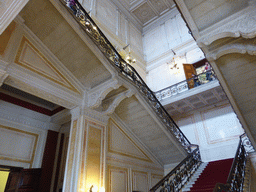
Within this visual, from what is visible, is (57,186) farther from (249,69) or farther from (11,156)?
(249,69)

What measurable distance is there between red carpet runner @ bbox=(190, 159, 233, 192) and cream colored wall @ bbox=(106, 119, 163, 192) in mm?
1839

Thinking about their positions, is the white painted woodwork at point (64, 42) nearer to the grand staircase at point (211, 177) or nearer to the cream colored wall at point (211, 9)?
the cream colored wall at point (211, 9)

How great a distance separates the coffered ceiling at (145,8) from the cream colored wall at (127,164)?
8.82m

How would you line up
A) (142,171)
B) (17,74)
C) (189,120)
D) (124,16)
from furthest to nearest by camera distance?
(124,16), (189,120), (142,171), (17,74)

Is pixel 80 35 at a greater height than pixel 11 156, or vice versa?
pixel 80 35

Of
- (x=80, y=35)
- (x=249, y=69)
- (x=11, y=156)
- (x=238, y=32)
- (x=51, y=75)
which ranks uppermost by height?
(x=80, y=35)

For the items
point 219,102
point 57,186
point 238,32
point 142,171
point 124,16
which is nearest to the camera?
point 238,32

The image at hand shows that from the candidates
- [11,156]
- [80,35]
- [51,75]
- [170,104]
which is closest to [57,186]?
[11,156]

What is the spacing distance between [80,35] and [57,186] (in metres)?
4.83

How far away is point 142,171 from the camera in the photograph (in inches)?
262

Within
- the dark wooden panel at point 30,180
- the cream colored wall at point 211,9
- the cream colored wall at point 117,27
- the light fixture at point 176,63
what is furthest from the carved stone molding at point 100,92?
the light fixture at point 176,63

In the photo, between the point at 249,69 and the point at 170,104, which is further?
the point at 170,104

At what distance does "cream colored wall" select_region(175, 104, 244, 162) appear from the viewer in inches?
311

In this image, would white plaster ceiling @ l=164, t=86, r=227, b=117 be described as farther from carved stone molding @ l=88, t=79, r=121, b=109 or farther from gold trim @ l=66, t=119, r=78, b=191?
gold trim @ l=66, t=119, r=78, b=191
